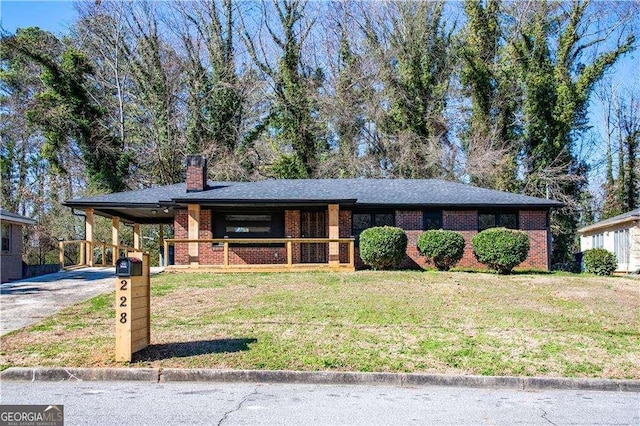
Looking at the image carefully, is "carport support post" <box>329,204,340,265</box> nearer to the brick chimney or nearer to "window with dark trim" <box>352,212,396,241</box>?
"window with dark trim" <box>352,212,396,241</box>

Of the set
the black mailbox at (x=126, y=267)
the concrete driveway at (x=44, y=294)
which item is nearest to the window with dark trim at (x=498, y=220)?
the concrete driveway at (x=44, y=294)

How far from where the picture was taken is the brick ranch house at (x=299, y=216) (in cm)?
2245

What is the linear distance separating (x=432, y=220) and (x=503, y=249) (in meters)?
4.64

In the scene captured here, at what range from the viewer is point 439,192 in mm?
26016

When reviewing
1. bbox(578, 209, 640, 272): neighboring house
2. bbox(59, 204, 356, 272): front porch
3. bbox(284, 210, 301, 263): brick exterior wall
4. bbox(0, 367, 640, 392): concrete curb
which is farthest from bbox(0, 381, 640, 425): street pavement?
bbox(578, 209, 640, 272): neighboring house

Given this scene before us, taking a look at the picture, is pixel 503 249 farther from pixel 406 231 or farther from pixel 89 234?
pixel 89 234

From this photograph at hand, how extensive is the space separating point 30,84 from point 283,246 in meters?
24.0

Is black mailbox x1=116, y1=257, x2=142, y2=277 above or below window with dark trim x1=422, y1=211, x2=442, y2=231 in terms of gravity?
below

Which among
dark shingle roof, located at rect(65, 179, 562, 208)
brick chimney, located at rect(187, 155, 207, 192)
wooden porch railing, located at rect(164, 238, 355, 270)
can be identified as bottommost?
wooden porch railing, located at rect(164, 238, 355, 270)

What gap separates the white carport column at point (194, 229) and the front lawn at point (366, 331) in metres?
6.11

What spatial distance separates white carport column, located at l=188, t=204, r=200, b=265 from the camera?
22312mm

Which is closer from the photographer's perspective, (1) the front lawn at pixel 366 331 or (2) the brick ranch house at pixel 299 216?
(1) the front lawn at pixel 366 331

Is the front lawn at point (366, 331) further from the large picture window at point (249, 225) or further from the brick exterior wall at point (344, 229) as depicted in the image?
the brick exterior wall at point (344, 229)

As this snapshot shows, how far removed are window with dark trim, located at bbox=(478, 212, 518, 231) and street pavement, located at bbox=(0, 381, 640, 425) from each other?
17145 millimetres
